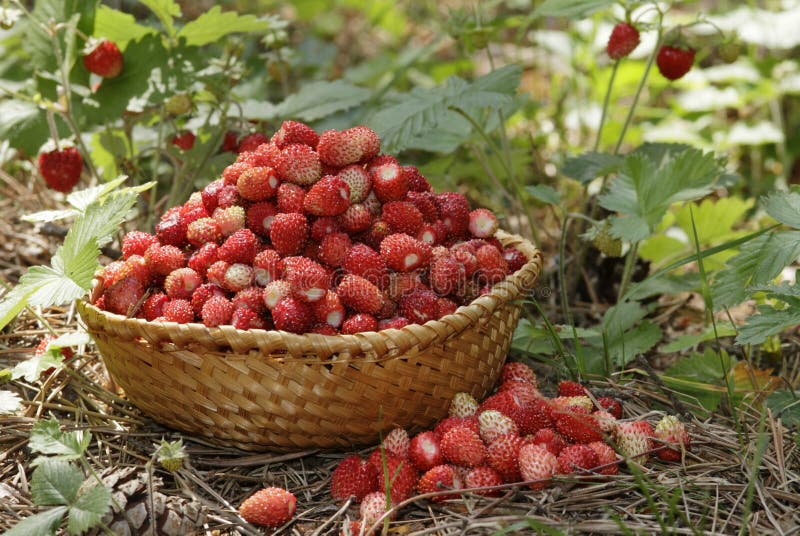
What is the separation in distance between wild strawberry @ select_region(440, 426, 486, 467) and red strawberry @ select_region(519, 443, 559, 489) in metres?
0.10

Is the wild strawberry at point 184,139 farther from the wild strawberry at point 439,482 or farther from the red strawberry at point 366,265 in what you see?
the wild strawberry at point 439,482

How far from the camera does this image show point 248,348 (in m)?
1.76

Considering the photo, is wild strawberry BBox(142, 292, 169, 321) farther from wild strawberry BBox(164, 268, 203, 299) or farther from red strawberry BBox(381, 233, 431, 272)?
red strawberry BBox(381, 233, 431, 272)

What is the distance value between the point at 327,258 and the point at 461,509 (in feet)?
2.26

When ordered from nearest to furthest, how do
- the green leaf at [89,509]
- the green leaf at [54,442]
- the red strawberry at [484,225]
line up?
the green leaf at [89,509], the green leaf at [54,442], the red strawberry at [484,225]

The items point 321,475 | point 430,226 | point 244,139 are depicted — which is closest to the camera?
point 321,475

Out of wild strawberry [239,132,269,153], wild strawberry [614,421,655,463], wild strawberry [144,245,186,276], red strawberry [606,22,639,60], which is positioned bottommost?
wild strawberry [614,421,655,463]

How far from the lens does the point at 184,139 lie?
2820mm

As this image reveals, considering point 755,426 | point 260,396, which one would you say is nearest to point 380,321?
point 260,396

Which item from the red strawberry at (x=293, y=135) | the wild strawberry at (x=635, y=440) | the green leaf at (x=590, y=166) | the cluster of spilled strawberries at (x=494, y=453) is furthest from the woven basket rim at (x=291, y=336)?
the green leaf at (x=590, y=166)

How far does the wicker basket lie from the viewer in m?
1.77

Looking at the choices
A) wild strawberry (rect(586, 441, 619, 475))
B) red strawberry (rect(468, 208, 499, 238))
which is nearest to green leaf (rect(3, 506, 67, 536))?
wild strawberry (rect(586, 441, 619, 475))

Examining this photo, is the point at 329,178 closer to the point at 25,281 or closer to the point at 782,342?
the point at 25,281

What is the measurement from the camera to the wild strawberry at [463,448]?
1761 millimetres
